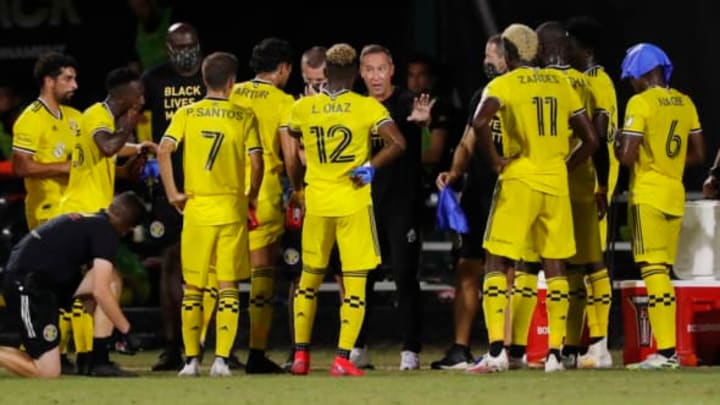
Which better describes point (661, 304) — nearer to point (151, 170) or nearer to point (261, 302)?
point (261, 302)

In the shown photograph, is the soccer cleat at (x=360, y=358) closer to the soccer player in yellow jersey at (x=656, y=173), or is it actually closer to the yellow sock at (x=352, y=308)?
the yellow sock at (x=352, y=308)

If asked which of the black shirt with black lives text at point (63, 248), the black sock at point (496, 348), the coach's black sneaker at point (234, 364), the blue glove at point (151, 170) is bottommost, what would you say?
the coach's black sneaker at point (234, 364)

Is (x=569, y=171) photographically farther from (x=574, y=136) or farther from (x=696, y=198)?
(x=696, y=198)

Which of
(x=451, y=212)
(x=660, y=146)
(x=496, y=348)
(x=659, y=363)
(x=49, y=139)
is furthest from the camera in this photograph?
(x=451, y=212)

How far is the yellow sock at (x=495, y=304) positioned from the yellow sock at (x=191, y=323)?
5.80 ft

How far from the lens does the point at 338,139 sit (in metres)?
14.6

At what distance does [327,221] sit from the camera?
1462 centimetres

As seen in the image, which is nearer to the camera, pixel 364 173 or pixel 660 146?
pixel 364 173

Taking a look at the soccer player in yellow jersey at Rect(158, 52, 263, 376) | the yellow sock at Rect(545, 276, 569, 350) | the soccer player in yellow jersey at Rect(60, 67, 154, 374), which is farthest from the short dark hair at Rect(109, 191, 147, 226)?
the yellow sock at Rect(545, 276, 569, 350)

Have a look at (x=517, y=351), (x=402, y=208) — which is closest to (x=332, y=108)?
(x=402, y=208)

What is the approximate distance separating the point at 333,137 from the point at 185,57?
1.51 m

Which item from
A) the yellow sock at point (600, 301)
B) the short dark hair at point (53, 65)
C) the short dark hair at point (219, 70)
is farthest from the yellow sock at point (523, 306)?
the short dark hair at point (53, 65)

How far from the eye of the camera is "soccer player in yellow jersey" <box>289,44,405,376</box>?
14531 millimetres

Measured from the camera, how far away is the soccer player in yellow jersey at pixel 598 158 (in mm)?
15250
